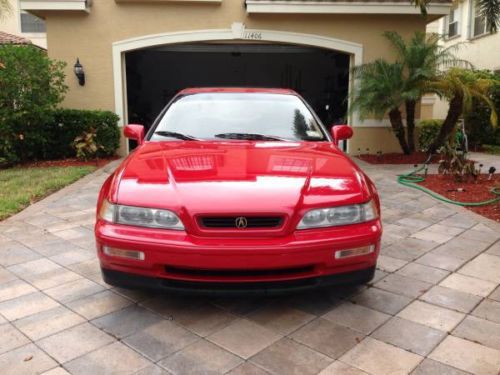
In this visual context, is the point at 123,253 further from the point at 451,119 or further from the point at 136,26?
the point at 136,26

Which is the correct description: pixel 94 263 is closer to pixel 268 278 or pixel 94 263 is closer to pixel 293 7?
pixel 268 278

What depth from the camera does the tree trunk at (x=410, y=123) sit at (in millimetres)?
10406

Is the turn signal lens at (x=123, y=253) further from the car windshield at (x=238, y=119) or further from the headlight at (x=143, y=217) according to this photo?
the car windshield at (x=238, y=119)

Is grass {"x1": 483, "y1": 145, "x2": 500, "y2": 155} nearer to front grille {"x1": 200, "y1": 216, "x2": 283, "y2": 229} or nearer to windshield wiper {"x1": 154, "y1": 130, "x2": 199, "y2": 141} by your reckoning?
windshield wiper {"x1": 154, "y1": 130, "x2": 199, "y2": 141}

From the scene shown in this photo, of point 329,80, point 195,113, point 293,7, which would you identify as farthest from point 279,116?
point 329,80

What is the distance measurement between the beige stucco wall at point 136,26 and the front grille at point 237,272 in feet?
30.4

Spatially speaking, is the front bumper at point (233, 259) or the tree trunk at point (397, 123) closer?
the front bumper at point (233, 259)

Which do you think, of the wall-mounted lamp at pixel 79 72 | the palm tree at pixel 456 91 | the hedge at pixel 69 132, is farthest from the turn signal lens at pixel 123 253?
the wall-mounted lamp at pixel 79 72

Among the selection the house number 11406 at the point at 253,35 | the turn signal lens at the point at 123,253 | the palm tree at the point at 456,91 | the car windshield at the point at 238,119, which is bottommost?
the turn signal lens at the point at 123,253

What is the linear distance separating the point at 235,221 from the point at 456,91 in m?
8.22

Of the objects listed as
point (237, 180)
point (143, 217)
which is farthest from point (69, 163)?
point (237, 180)

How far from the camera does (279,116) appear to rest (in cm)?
434

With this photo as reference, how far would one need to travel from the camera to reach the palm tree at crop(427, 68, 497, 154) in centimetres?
935

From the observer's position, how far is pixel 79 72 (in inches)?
432
